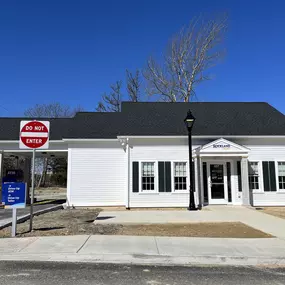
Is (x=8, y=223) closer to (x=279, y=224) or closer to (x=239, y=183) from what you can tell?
(x=279, y=224)

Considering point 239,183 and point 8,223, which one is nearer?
point 8,223

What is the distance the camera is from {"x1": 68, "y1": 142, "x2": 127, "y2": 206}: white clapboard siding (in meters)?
16.6

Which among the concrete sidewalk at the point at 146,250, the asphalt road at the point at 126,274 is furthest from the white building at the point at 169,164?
the asphalt road at the point at 126,274

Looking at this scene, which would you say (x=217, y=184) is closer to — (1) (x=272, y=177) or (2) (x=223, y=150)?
(2) (x=223, y=150)

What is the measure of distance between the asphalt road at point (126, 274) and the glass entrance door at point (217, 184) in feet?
34.9

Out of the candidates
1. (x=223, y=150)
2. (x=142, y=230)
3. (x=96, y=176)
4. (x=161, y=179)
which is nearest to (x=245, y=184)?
(x=223, y=150)

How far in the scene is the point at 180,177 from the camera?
54.1ft

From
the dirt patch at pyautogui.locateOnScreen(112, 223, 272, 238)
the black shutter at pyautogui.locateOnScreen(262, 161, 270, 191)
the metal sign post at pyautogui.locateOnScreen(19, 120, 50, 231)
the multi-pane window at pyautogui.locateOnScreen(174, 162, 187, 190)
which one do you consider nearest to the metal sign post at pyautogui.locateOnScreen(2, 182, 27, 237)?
the metal sign post at pyautogui.locateOnScreen(19, 120, 50, 231)

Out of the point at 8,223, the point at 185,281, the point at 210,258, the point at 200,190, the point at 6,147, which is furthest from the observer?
the point at 6,147

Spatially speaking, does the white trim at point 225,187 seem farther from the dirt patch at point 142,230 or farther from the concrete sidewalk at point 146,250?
the concrete sidewalk at point 146,250

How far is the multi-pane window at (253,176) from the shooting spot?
16.5m

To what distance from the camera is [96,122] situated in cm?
1816

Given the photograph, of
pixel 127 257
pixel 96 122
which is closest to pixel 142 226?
pixel 127 257

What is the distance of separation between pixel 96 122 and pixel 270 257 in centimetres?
1341
